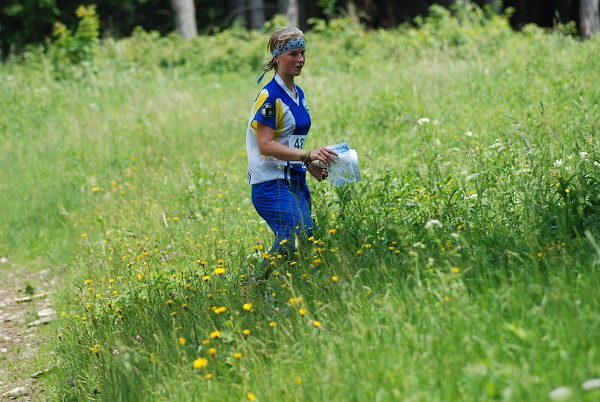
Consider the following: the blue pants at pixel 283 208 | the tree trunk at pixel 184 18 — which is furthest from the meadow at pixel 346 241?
the tree trunk at pixel 184 18

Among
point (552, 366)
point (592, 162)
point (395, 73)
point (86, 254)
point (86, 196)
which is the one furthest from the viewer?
point (395, 73)

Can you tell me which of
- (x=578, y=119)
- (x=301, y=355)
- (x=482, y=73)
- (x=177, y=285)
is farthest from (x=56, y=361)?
(x=482, y=73)

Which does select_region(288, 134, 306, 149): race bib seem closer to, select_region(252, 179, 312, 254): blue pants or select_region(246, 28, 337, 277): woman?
select_region(246, 28, 337, 277): woman

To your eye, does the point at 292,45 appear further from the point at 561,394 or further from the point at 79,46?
the point at 79,46

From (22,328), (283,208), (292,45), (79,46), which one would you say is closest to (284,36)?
(292,45)

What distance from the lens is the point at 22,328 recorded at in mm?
6242

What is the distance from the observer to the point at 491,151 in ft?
21.8

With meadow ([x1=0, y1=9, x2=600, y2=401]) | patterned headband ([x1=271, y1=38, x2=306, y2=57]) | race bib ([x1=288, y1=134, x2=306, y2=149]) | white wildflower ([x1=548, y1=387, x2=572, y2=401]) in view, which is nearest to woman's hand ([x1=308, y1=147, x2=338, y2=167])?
race bib ([x1=288, y1=134, x2=306, y2=149])

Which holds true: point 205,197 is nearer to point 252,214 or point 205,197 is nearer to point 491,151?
point 252,214

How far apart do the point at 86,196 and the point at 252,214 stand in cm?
280

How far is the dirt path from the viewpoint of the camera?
5.13 m

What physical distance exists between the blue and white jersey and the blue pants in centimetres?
6

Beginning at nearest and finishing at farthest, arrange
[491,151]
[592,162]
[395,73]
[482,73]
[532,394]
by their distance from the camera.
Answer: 1. [532,394]
2. [592,162]
3. [491,151]
4. [482,73]
5. [395,73]

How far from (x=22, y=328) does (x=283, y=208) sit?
2.64 m
